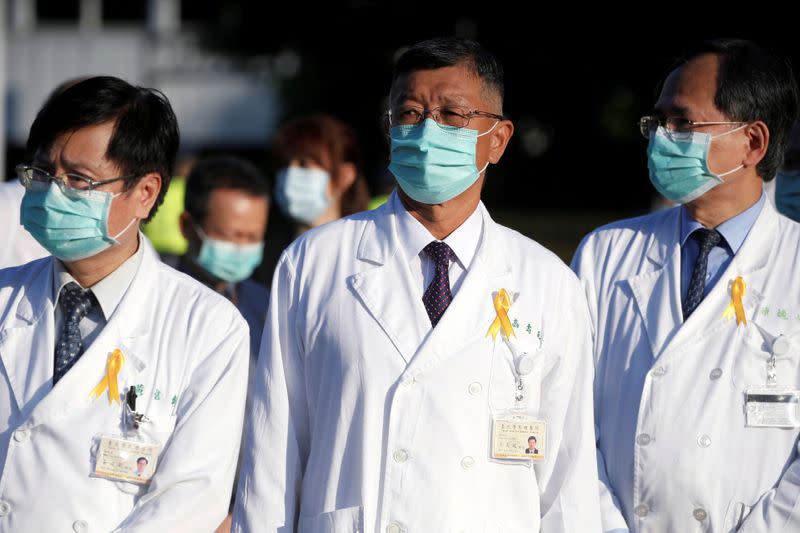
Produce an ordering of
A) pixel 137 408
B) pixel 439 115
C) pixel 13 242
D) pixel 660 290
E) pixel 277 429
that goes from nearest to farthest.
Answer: pixel 277 429 → pixel 137 408 → pixel 439 115 → pixel 660 290 → pixel 13 242

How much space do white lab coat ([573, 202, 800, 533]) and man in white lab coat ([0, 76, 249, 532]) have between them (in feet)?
4.26

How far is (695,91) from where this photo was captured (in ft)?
13.6

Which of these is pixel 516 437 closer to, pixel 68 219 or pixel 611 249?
pixel 611 249

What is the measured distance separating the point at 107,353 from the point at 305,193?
2594 mm

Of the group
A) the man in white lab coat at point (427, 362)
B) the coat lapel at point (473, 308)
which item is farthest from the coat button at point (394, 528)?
the coat lapel at point (473, 308)

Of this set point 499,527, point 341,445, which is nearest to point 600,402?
point 499,527

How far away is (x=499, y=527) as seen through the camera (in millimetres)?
3291

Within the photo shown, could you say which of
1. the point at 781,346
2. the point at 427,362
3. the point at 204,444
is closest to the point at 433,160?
the point at 427,362

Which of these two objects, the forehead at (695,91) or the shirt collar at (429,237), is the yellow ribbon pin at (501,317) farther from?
the forehead at (695,91)

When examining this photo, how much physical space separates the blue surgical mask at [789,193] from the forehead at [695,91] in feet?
3.36

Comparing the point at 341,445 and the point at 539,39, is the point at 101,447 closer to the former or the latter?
the point at 341,445

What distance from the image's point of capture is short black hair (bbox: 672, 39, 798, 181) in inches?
163

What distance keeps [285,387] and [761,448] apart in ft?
5.19

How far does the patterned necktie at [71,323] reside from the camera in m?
3.56
